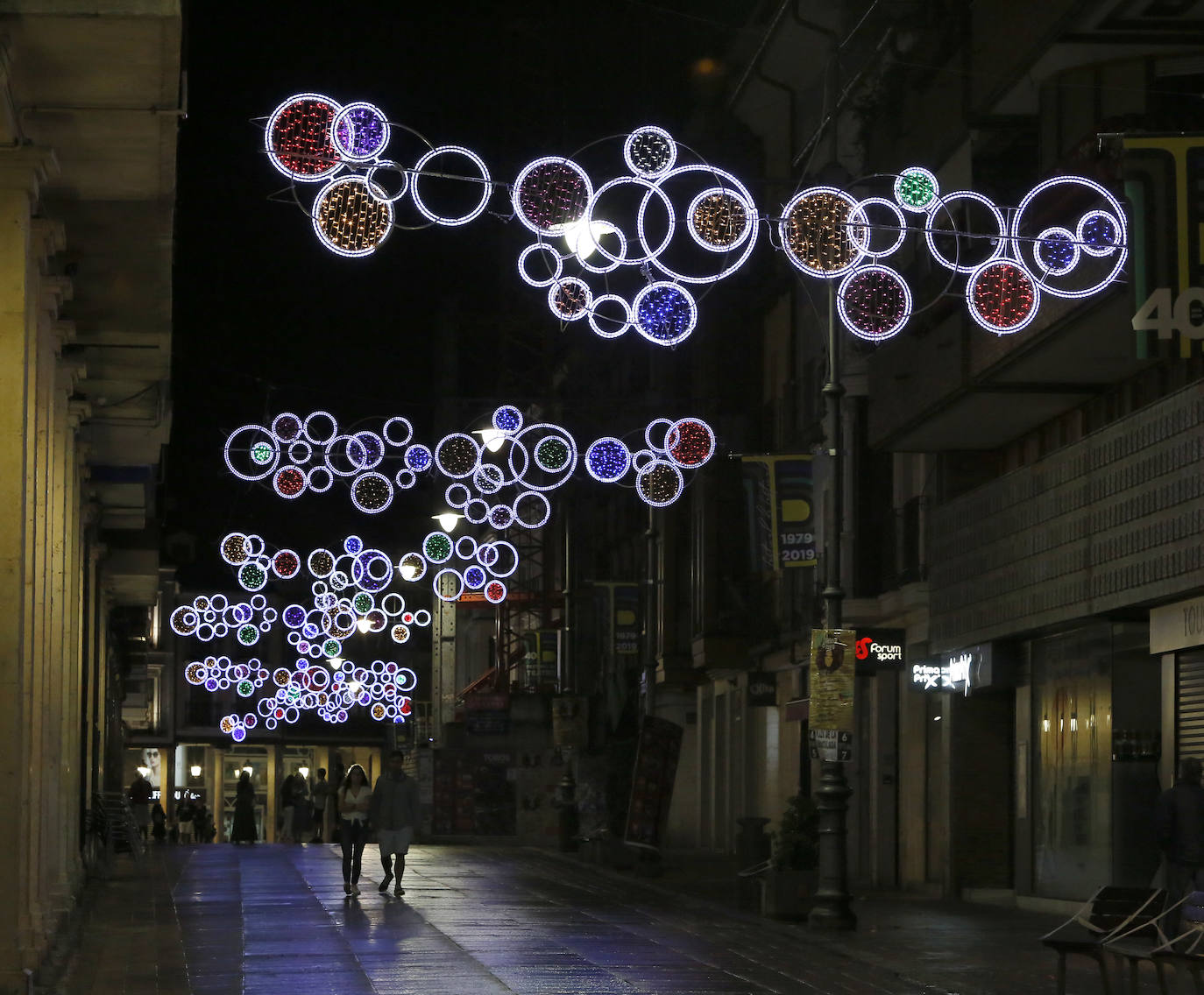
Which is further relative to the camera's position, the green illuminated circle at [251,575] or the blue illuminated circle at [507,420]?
the green illuminated circle at [251,575]

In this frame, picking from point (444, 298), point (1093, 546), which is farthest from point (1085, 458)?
point (444, 298)

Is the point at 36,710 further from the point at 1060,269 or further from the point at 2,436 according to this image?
the point at 1060,269

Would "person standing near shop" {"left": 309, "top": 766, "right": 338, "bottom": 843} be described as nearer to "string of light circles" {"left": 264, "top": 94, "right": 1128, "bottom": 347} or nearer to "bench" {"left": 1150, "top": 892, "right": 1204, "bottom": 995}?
"string of light circles" {"left": 264, "top": 94, "right": 1128, "bottom": 347}

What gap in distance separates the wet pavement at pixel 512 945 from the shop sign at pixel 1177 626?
3.27m

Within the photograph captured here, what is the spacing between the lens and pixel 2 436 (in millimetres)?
13453

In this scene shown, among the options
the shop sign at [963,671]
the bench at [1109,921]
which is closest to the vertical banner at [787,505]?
the shop sign at [963,671]

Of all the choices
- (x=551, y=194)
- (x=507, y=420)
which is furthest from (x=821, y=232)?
(x=507, y=420)

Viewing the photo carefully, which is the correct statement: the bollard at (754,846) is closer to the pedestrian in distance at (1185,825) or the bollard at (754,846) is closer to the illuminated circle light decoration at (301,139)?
the pedestrian in distance at (1185,825)

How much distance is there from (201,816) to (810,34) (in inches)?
1544

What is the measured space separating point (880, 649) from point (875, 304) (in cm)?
1144

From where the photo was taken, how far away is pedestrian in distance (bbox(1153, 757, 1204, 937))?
18.7 m

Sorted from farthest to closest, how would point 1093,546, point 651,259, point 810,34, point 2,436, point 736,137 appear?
1. point 736,137
2. point 810,34
3. point 1093,546
4. point 651,259
5. point 2,436

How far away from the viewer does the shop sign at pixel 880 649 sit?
1099 inches

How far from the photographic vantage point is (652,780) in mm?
34688
